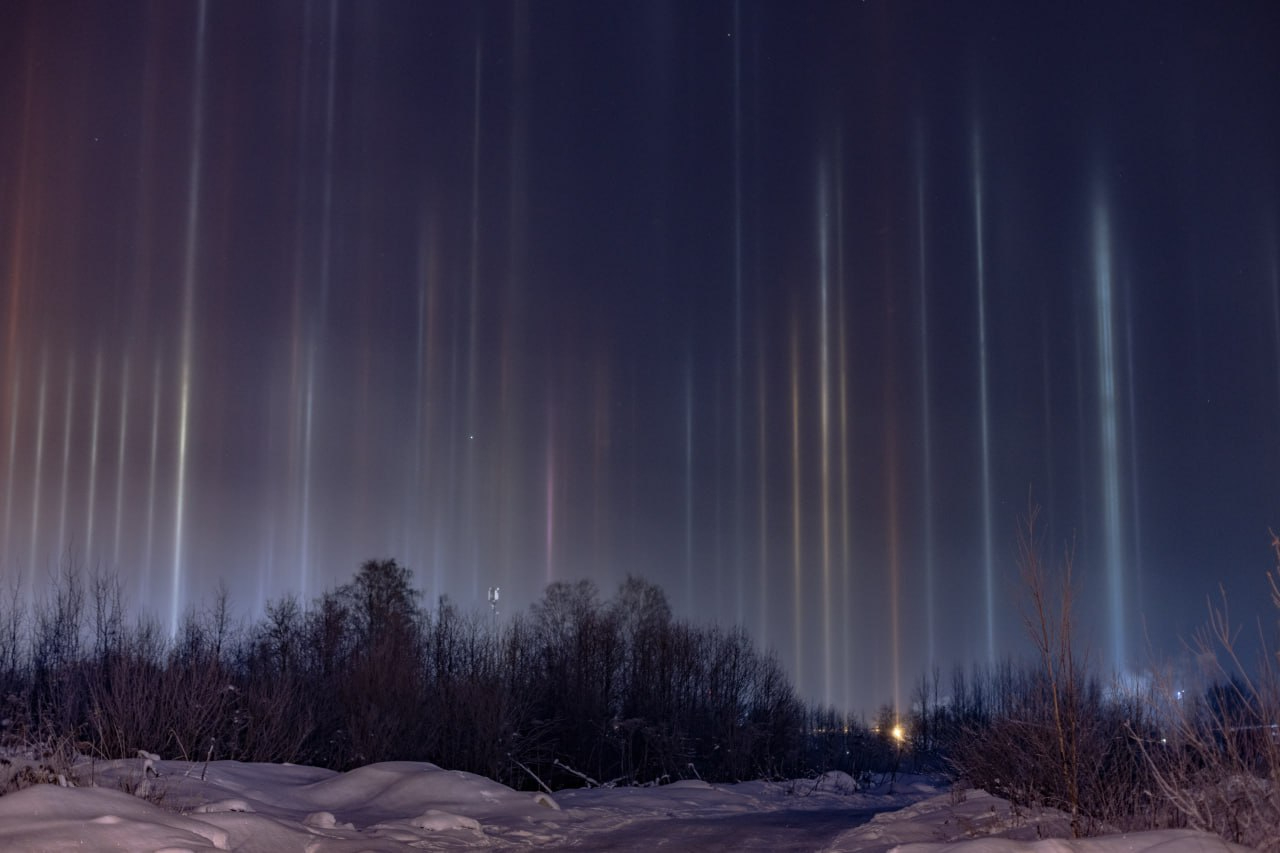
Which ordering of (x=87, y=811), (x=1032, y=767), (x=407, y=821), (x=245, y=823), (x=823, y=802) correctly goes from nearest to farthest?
(x=87, y=811)
(x=245, y=823)
(x=407, y=821)
(x=1032, y=767)
(x=823, y=802)

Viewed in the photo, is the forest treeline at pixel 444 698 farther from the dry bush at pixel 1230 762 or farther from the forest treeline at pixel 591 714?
the dry bush at pixel 1230 762

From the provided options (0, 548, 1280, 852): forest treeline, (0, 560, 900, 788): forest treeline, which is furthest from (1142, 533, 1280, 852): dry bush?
(0, 560, 900, 788): forest treeline

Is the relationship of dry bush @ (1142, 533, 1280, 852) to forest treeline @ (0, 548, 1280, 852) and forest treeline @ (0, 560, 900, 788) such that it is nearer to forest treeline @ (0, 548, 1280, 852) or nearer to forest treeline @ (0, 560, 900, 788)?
forest treeline @ (0, 548, 1280, 852)

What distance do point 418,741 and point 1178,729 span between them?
25.0 metres

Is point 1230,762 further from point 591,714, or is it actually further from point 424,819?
point 591,714

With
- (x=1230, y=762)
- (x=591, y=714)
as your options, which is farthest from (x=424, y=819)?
(x=591, y=714)

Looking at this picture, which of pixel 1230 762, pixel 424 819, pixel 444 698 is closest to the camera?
pixel 1230 762

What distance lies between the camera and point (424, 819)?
14.2m

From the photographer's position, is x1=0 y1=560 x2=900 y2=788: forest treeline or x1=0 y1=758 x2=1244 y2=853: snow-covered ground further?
x1=0 y1=560 x2=900 y2=788: forest treeline

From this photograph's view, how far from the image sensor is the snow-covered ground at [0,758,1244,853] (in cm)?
938

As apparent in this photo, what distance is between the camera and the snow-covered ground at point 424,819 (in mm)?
9375

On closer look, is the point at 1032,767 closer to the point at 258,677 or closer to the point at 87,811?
the point at 87,811

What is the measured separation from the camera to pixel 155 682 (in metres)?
20.7

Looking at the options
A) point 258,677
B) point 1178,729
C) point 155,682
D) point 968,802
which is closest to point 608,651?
point 258,677
